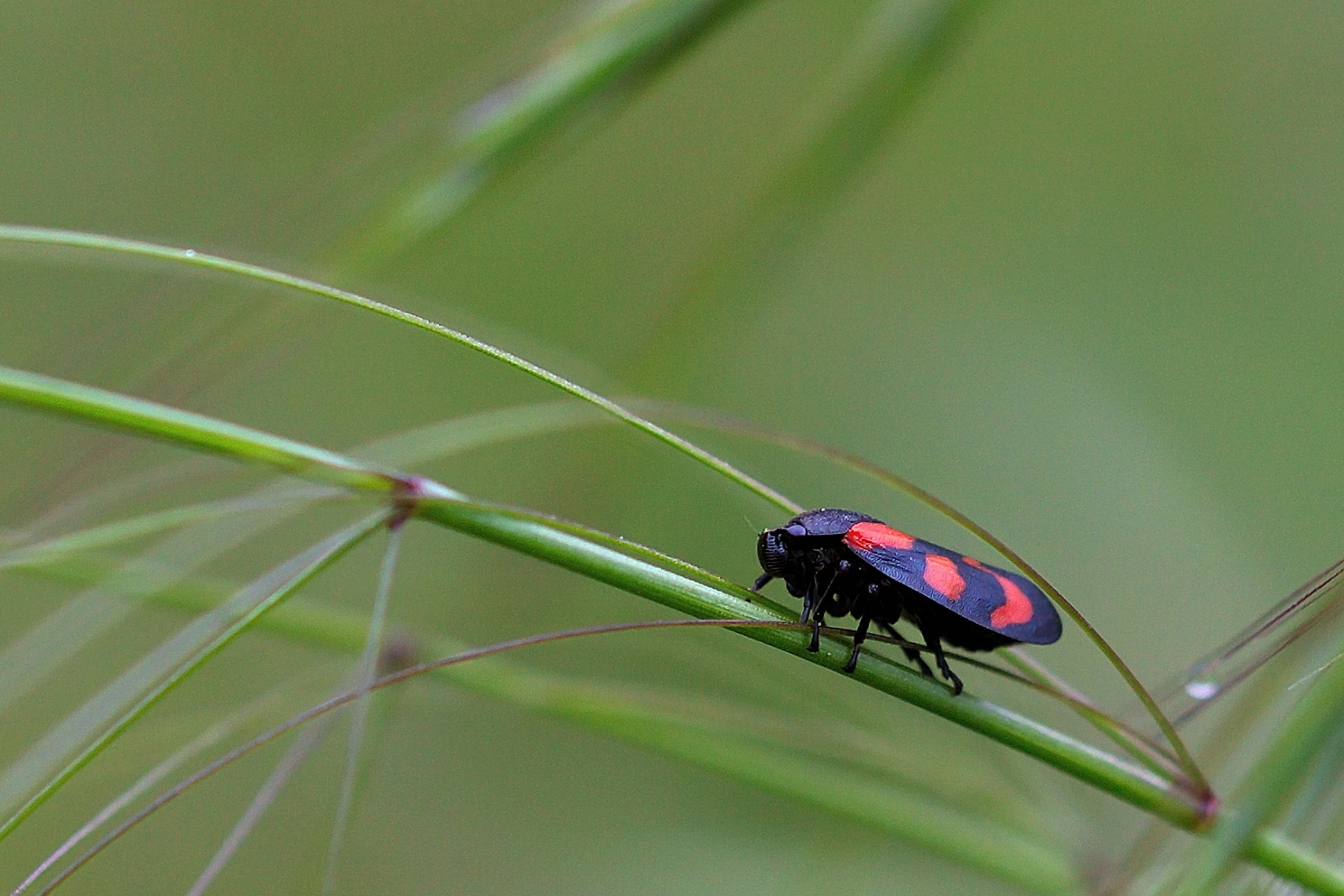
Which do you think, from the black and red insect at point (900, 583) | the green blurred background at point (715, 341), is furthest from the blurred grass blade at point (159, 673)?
the black and red insect at point (900, 583)

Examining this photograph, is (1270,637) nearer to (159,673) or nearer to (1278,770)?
(1278,770)

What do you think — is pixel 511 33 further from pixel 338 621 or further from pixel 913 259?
pixel 338 621

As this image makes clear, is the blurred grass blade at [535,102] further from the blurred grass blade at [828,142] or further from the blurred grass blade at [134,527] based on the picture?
the blurred grass blade at [134,527]

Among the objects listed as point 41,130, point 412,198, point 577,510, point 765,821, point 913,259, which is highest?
point 41,130

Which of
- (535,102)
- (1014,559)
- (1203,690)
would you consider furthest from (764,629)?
(535,102)

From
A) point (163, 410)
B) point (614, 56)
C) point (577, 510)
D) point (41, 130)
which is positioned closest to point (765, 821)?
point (577, 510)

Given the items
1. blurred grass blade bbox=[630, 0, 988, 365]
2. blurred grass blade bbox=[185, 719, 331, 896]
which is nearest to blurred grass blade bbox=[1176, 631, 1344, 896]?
blurred grass blade bbox=[185, 719, 331, 896]
